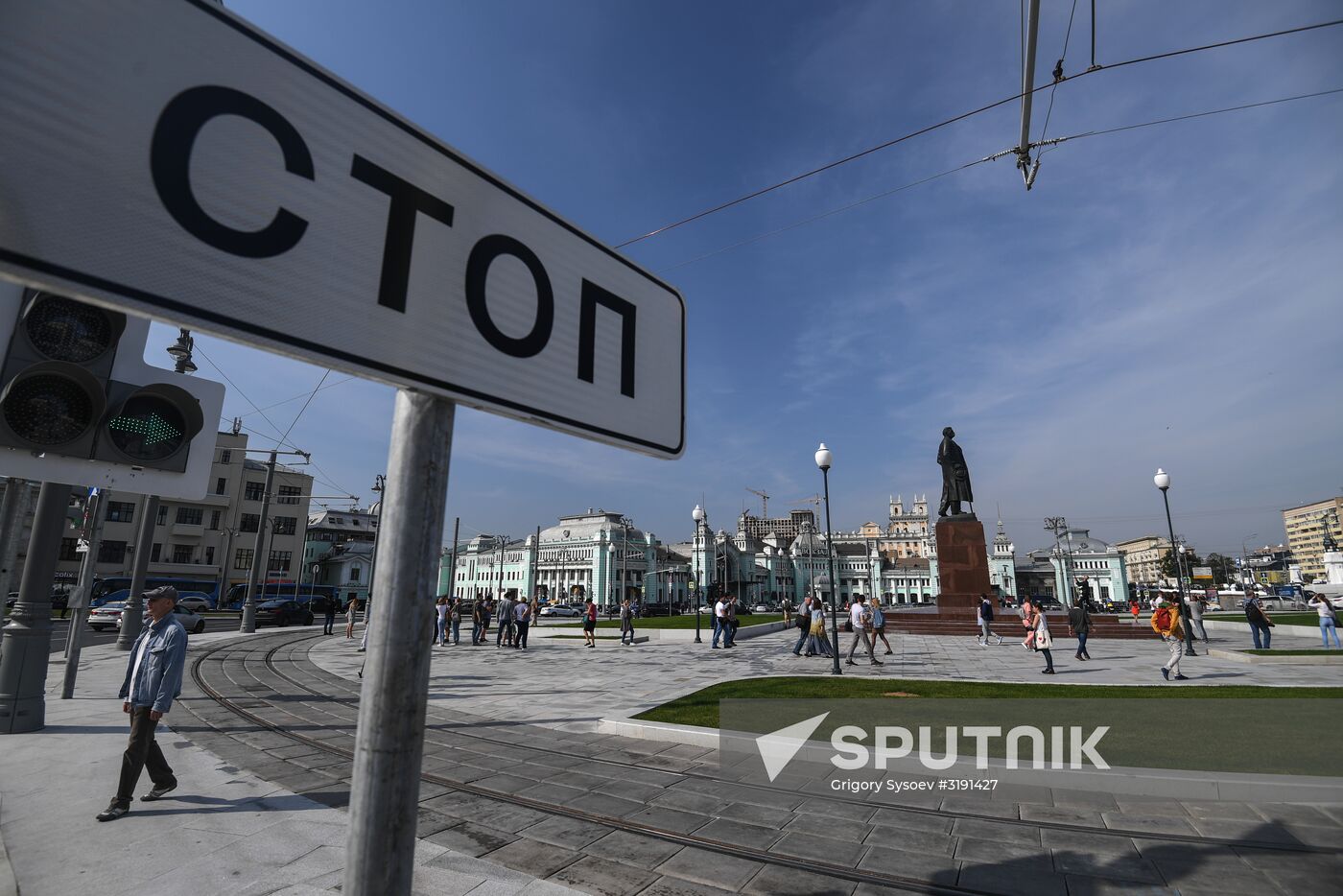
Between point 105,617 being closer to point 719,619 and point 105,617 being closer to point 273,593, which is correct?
point 719,619

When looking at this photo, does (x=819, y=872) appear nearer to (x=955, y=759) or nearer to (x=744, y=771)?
(x=744, y=771)

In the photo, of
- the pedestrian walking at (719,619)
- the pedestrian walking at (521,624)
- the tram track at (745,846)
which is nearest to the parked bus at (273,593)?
the pedestrian walking at (521,624)

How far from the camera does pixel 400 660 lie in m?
1.27

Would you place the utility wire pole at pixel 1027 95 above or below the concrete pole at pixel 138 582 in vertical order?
above

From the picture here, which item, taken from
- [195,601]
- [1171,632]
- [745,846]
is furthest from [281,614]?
[1171,632]

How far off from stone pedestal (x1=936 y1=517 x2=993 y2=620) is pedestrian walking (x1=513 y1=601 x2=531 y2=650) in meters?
17.0

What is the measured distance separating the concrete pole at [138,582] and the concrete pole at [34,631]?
1079cm

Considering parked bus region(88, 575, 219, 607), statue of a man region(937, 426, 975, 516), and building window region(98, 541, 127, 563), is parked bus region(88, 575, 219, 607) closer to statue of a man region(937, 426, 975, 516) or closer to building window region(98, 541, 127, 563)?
building window region(98, 541, 127, 563)

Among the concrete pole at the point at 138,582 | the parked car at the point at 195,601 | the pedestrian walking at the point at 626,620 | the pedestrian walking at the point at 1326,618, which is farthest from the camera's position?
the parked car at the point at 195,601

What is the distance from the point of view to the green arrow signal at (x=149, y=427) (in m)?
4.07

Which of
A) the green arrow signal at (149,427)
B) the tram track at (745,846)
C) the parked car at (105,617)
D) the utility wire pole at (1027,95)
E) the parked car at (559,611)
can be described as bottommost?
the parked car at (559,611)

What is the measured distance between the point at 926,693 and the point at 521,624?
15.8 metres

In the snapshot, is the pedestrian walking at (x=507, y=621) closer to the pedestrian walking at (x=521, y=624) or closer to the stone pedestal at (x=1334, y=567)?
the pedestrian walking at (x=521, y=624)

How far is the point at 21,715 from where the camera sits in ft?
25.6
